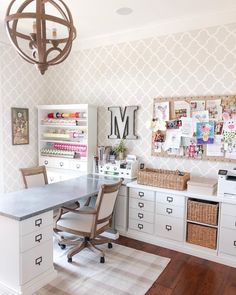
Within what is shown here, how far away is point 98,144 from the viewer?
4.14 m

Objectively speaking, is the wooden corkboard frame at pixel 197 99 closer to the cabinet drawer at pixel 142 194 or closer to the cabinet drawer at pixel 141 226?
the cabinet drawer at pixel 142 194

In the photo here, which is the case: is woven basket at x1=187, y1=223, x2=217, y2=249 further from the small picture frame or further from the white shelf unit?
the small picture frame

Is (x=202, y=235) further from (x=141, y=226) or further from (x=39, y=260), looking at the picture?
(x=39, y=260)

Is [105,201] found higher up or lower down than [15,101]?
lower down

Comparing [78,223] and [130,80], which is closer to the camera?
[78,223]

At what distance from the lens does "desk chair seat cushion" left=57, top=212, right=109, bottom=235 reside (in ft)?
8.84

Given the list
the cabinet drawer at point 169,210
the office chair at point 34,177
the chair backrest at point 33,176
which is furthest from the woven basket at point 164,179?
the chair backrest at point 33,176

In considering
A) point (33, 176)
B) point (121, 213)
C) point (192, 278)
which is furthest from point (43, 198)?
point (192, 278)

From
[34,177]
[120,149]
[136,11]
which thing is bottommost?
[34,177]

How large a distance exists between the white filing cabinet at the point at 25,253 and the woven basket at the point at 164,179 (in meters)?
1.36

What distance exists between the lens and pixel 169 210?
312 centimetres

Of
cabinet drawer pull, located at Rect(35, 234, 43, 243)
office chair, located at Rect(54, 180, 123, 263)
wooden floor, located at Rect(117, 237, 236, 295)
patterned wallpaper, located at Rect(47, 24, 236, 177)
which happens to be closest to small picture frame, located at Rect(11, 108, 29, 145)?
patterned wallpaper, located at Rect(47, 24, 236, 177)

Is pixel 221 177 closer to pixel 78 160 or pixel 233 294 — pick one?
pixel 233 294

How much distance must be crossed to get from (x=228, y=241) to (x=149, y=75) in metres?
2.30
